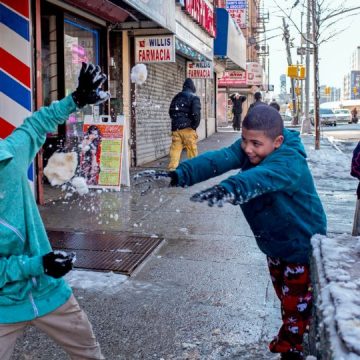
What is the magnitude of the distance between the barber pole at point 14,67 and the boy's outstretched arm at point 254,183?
515 centimetres

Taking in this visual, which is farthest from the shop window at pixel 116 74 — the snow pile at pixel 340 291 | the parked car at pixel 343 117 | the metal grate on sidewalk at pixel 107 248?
the parked car at pixel 343 117

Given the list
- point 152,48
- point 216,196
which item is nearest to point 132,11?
point 152,48

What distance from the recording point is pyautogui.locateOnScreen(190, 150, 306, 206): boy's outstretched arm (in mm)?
2195

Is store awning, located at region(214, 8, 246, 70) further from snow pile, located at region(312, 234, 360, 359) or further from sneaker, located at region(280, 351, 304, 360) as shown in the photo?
snow pile, located at region(312, 234, 360, 359)

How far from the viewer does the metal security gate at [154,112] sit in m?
12.9

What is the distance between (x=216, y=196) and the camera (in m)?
2.18

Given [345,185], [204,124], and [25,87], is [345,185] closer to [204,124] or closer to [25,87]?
[25,87]

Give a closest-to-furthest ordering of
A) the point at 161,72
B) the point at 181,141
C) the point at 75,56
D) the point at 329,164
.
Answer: the point at 75,56, the point at 181,141, the point at 329,164, the point at 161,72

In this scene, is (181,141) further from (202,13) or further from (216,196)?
(216,196)

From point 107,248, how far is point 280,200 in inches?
129

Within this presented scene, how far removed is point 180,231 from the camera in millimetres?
6527

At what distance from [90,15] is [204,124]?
12.7m

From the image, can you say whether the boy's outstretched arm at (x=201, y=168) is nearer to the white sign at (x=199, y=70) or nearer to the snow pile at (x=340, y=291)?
the snow pile at (x=340, y=291)

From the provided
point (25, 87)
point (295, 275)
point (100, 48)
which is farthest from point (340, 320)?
point (100, 48)
